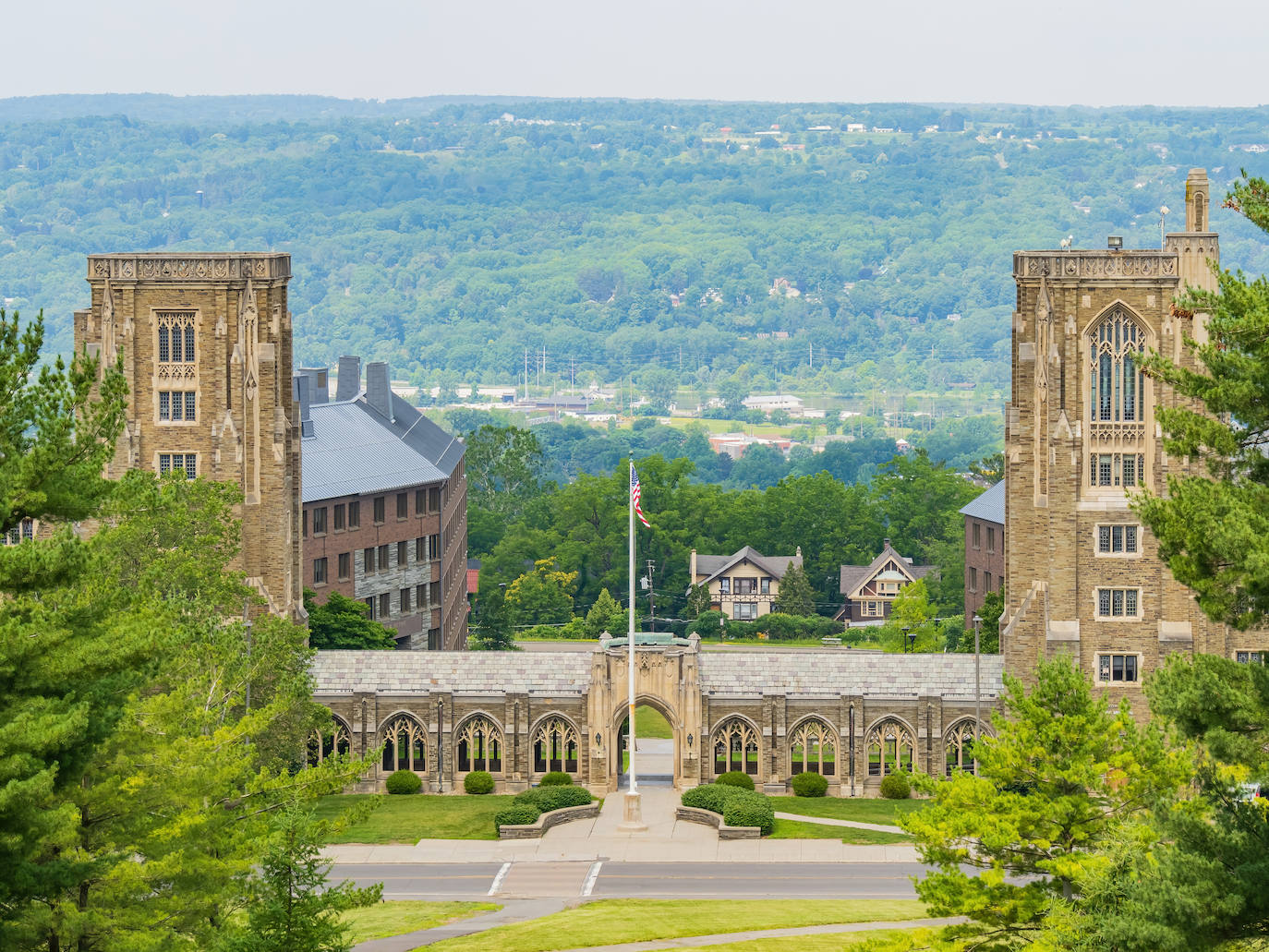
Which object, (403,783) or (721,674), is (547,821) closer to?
(403,783)

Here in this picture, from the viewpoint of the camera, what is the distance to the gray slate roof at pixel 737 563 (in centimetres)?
17588

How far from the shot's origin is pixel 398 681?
92.0 m

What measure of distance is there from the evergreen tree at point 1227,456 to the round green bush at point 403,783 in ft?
177

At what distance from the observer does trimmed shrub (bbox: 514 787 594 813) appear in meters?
85.3

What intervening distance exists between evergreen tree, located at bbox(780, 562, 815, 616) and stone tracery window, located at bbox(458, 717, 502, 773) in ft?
258

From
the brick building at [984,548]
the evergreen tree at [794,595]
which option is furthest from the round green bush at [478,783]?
the evergreen tree at [794,595]

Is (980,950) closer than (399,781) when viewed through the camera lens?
Yes

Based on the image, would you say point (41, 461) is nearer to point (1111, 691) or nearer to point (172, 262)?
point (172, 262)

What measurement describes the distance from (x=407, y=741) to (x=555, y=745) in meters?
6.12

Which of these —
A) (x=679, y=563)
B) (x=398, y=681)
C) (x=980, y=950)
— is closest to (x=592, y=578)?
(x=679, y=563)

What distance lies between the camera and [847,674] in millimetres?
91500

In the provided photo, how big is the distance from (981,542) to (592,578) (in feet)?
164

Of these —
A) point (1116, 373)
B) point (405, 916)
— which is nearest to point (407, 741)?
point (405, 916)

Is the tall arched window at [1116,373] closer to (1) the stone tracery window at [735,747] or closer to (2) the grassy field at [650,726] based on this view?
(1) the stone tracery window at [735,747]
